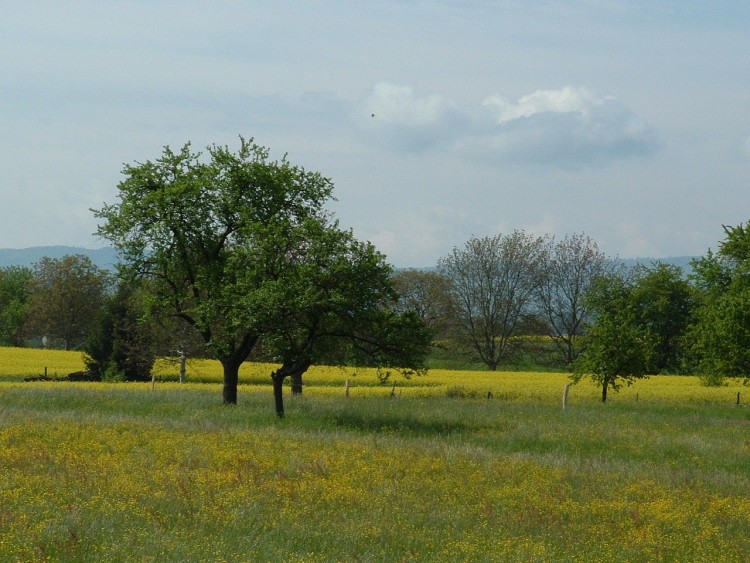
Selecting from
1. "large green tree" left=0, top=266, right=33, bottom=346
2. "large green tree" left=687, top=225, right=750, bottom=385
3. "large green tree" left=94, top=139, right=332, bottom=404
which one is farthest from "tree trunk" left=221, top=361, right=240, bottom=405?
"large green tree" left=0, top=266, right=33, bottom=346

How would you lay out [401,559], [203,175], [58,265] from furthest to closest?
[58,265]
[203,175]
[401,559]

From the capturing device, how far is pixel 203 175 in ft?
109

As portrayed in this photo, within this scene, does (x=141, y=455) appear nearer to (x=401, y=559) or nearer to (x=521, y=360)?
(x=401, y=559)

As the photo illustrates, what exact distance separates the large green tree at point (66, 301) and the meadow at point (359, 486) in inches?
2698

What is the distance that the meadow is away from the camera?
39.2 feet

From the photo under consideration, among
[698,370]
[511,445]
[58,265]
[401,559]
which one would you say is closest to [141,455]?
[401,559]

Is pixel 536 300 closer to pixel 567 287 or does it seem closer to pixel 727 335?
pixel 567 287

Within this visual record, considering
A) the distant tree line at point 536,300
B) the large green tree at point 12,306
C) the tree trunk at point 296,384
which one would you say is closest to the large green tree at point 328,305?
the tree trunk at point 296,384

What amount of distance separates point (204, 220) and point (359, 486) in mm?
18994

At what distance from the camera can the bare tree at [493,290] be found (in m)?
84.6

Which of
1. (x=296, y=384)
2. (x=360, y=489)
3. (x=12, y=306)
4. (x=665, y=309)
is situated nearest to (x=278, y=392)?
(x=296, y=384)

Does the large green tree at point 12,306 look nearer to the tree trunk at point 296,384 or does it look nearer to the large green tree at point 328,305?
the tree trunk at point 296,384

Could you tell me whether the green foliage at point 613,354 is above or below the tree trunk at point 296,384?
above

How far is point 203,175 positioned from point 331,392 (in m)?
15.4
